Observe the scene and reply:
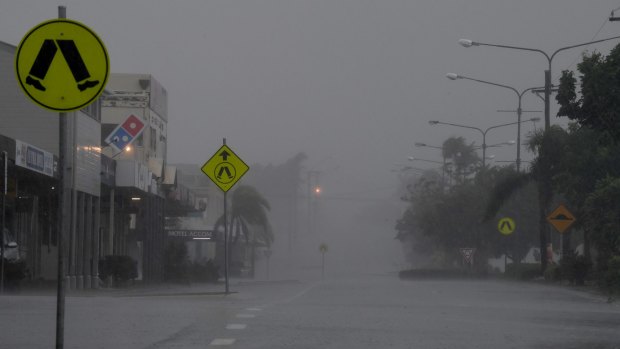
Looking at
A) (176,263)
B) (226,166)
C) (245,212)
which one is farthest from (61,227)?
(245,212)

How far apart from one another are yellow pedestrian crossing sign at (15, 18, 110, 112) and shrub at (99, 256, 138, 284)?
28.7 m

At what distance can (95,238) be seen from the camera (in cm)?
3912

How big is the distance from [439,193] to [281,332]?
58.6 m

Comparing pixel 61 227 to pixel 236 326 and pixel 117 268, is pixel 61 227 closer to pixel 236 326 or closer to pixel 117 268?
pixel 236 326

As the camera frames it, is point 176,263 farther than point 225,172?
Yes

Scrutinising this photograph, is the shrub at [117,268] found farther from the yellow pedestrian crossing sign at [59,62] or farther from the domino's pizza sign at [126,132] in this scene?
the yellow pedestrian crossing sign at [59,62]

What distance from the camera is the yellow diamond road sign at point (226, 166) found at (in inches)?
1042

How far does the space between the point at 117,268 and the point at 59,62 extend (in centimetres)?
2879

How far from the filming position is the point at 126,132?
47.2m

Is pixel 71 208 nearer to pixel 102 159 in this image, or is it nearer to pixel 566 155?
pixel 102 159

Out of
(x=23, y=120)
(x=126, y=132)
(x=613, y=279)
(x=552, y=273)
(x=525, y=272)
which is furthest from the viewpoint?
(x=126, y=132)

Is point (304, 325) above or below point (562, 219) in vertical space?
below

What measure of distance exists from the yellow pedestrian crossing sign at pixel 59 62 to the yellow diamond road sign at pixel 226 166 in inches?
712

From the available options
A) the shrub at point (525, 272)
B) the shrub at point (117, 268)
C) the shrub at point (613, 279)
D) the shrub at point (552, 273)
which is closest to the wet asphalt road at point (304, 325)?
the shrub at point (613, 279)
